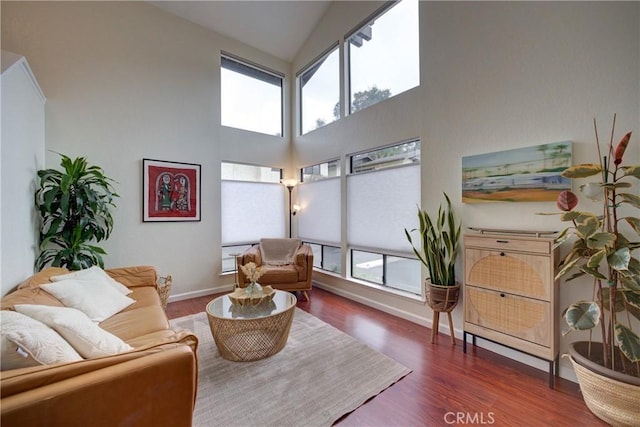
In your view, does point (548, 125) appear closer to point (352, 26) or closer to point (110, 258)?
point (352, 26)

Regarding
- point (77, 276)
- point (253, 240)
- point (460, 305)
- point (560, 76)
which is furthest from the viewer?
point (253, 240)

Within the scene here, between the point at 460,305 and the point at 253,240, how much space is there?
336 centimetres

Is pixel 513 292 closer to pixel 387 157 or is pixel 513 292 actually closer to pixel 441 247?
pixel 441 247

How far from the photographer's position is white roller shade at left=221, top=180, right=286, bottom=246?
14.3 ft

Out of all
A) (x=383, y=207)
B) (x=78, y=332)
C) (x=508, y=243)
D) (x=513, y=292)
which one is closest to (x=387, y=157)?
(x=383, y=207)

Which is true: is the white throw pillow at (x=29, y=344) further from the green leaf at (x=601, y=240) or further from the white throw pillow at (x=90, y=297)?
the green leaf at (x=601, y=240)

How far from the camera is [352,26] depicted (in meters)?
3.86

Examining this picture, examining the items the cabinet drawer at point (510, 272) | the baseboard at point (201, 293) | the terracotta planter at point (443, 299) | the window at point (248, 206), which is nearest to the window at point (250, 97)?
the window at point (248, 206)

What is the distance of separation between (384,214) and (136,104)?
12.2 feet

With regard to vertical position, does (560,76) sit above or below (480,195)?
above

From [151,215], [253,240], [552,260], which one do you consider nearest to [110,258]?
[151,215]

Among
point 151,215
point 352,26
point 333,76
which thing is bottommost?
point 151,215

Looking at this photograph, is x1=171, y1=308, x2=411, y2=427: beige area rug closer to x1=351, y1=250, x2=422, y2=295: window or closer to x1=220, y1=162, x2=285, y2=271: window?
x1=351, y1=250, x2=422, y2=295: window

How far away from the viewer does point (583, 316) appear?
1550 mm
